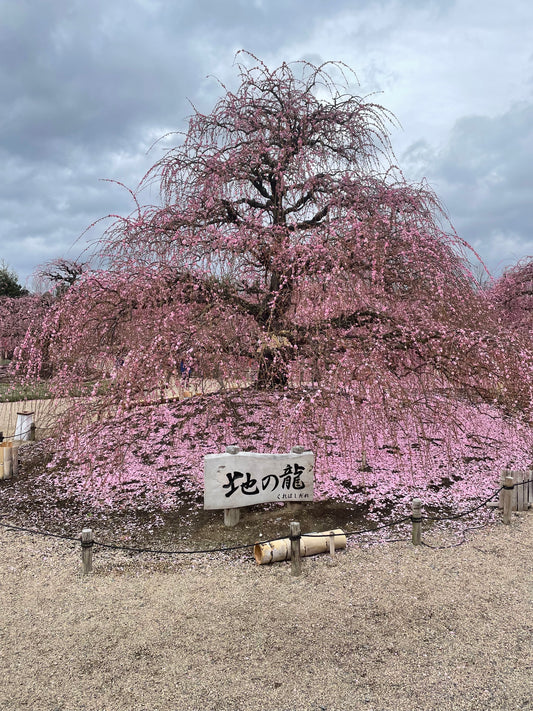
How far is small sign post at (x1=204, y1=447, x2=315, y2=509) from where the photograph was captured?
481 cm

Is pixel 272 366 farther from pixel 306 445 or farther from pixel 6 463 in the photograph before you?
pixel 6 463

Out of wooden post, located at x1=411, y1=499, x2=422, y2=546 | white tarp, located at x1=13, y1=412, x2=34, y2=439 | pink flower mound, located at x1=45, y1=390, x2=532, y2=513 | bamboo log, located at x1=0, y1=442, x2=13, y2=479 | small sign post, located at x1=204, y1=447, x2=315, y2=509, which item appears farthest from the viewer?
white tarp, located at x1=13, y1=412, x2=34, y2=439

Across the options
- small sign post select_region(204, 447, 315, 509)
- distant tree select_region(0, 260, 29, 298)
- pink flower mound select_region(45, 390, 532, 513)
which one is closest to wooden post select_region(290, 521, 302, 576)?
small sign post select_region(204, 447, 315, 509)

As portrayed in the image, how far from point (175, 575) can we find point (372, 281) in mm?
4243

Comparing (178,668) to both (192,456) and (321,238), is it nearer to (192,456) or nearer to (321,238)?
(192,456)

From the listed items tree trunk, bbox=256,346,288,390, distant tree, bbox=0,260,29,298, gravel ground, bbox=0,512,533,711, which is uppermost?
distant tree, bbox=0,260,29,298

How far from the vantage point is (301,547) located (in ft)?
13.8

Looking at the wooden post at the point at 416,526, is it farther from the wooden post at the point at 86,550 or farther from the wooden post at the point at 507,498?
the wooden post at the point at 86,550

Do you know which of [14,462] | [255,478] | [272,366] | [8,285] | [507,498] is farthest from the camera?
[8,285]

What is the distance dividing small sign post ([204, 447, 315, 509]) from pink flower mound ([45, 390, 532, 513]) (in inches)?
21.5

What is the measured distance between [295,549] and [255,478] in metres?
1.11

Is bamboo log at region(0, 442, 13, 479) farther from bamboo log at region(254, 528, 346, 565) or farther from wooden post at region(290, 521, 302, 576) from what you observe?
wooden post at region(290, 521, 302, 576)

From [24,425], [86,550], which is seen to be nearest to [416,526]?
[86,550]

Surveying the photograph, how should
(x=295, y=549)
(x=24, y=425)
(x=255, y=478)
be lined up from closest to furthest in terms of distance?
(x=295, y=549)
(x=255, y=478)
(x=24, y=425)
